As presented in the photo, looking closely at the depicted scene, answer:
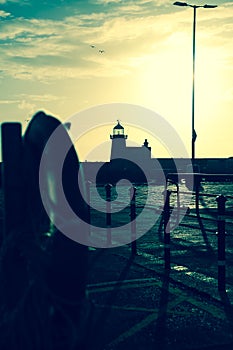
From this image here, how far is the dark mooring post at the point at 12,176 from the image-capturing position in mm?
3400

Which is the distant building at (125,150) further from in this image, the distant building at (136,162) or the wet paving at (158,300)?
the wet paving at (158,300)

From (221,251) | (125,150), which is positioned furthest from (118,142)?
(221,251)

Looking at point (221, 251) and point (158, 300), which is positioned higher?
point (221, 251)

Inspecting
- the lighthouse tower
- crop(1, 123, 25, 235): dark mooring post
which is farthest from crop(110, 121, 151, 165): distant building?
crop(1, 123, 25, 235): dark mooring post

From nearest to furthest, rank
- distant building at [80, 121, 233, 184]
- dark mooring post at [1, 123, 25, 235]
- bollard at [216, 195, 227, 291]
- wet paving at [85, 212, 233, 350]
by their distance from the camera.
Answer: dark mooring post at [1, 123, 25, 235], wet paving at [85, 212, 233, 350], bollard at [216, 195, 227, 291], distant building at [80, 121, 233, 184]

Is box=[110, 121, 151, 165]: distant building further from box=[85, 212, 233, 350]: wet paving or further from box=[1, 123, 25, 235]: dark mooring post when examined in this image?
box=[1, 123, 25, 235]: dark mooring post

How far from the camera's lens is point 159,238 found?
39.7 ft

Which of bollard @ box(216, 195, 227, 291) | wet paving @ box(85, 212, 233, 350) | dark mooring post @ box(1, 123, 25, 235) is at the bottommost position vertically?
wet paving @ box(85, 212, 233, 350)

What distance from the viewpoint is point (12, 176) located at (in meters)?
3.43

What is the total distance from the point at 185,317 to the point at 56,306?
305 centimetres

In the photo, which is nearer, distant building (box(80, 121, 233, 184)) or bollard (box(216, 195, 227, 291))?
bollard (box(216, 195, 227, 291))

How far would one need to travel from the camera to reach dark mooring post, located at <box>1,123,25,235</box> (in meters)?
3.40

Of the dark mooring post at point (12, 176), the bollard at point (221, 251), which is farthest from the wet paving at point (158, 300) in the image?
the dark mooring post at point (12, 176)

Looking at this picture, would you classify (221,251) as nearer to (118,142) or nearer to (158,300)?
(158,300)
